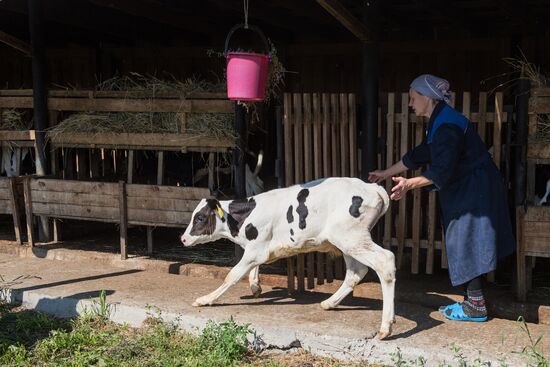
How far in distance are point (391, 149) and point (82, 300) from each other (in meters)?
3.01

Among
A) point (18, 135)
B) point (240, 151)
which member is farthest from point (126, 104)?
point (18, 135)

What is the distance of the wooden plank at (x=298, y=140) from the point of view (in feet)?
20.0

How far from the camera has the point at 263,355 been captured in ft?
16.2

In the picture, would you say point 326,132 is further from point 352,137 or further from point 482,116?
point 482,116

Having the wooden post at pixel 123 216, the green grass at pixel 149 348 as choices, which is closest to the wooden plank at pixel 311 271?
the green grass at pixel 149 348

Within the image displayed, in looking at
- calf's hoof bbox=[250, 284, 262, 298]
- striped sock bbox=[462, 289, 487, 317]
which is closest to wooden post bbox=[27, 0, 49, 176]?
calf's hoof bbox=[250, 284, 262, 298]

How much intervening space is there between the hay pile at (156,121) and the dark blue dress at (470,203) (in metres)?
2.36

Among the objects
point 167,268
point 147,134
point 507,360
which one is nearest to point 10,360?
point 167,268

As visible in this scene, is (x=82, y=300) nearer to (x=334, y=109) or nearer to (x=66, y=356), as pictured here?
(x=66, y=356)

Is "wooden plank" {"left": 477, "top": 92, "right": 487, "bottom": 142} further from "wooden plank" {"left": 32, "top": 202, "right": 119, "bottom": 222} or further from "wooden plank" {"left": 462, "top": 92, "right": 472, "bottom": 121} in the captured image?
"wooden plank" {"left": 32, "top": 202, "right": 119, "bottom": 222}

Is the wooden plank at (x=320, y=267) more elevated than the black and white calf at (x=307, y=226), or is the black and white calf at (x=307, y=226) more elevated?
the black and white calf at (x=307, y=226)

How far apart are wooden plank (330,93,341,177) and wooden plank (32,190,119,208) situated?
2623 millimetres

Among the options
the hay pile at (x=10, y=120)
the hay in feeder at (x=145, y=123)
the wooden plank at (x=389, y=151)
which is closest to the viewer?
the wooden plank at (x=389, y=151)

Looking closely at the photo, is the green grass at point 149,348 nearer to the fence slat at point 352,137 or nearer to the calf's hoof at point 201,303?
the calf's hoof at point 201,303
